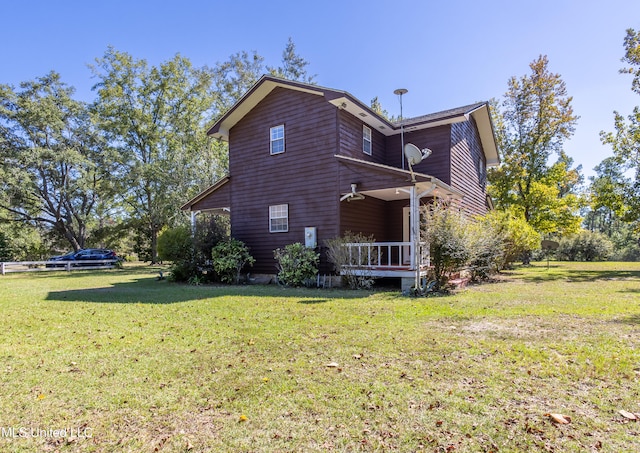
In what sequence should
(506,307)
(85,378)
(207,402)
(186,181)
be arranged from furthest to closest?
(186,181), (506,307), (85,378), (207,402)

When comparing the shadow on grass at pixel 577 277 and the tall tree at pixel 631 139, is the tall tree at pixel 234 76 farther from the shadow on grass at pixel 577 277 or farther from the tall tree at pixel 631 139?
the shadow on grass at pixel 577 277

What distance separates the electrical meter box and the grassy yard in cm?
561

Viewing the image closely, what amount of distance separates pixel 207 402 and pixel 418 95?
22809mm

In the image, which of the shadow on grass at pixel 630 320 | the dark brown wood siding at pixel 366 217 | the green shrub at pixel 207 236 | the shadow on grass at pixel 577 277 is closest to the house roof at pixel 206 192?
the green shrub at pixel 207 236

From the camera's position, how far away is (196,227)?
13.9m

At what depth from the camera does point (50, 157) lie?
2788cm

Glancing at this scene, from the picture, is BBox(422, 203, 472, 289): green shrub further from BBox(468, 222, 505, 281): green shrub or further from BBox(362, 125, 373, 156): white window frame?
BBox(362, 125, 373, 156): white window frame

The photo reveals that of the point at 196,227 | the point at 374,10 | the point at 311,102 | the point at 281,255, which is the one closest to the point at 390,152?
the point at 311,102

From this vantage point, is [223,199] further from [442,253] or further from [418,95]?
[418,95]

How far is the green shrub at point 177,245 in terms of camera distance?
13.6 m

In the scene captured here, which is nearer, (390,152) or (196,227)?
(196,227)

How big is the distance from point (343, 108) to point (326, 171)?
7.43 ft

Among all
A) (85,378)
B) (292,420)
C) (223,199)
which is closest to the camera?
(292,420)

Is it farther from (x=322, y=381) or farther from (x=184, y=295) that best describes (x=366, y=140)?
(x=322, y=381)
